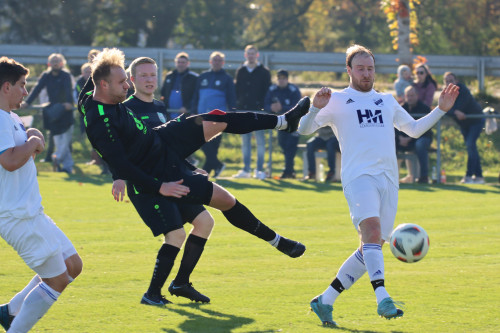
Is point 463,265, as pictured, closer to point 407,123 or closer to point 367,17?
point 407,123

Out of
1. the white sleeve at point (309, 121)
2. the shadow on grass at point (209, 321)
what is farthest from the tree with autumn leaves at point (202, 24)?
the shadow on grass at point (209, 321)

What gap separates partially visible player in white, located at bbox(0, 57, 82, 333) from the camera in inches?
230

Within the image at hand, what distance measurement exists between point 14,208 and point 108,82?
136 cm

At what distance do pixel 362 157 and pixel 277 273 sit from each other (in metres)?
2.46

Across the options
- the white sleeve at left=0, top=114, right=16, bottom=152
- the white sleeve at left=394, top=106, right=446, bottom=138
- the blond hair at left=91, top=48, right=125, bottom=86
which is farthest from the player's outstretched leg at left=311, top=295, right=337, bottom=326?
the white sleeve at left=0, top=114, right=16, bottom=152

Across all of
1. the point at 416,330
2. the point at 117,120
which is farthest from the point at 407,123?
the point at 117,120

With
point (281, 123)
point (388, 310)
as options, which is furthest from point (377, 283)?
point (281, 123)

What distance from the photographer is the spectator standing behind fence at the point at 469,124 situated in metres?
16.5

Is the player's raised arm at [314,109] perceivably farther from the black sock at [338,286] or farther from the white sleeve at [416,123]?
the black sock at [338,286]

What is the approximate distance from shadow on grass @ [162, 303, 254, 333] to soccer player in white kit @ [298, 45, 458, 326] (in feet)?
2.10

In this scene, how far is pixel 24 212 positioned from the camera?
589cm

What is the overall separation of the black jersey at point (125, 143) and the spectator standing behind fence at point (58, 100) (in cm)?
1086

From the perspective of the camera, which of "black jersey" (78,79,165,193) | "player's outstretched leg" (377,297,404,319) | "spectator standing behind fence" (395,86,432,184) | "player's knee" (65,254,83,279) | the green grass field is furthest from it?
"spectator standing behind fence" (395,86,432,184)

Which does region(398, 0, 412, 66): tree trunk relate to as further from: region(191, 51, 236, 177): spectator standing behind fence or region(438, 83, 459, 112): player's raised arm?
region(438, 83, 459, 112): player's raised arm
